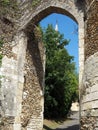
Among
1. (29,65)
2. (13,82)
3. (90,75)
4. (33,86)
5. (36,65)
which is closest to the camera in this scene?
(90,75)

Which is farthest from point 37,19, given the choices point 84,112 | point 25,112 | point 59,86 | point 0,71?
point 59,86

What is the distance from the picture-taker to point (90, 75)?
652 cm

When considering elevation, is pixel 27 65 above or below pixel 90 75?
above

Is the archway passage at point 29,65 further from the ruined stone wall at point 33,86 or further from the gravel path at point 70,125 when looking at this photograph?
the gravel path at point 70,125

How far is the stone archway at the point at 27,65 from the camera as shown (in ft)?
27.7

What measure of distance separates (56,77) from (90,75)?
10760 mm

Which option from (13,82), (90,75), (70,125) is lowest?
(70,125)

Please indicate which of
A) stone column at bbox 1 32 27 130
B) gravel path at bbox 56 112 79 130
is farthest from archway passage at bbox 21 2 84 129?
gravel path at bbox 56 112 79 130

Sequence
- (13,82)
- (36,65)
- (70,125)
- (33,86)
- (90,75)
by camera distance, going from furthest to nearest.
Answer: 1. (70,125)
2. (36,65)
3. (33,86)
4. (13,82)
5. (90,75)

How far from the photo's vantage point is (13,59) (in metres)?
9.19

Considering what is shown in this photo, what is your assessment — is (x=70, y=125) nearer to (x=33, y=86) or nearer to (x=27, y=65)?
(x=33, y=86)

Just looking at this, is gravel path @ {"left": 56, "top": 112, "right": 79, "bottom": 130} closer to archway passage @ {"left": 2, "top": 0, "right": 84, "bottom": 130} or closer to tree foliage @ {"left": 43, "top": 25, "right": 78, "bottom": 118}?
tree foliage @ {"left": 43, "top": 25, "right": 78, "bottom": 118}

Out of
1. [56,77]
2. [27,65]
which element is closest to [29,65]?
[27,65]

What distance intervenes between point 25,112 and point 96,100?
13.7 feet
